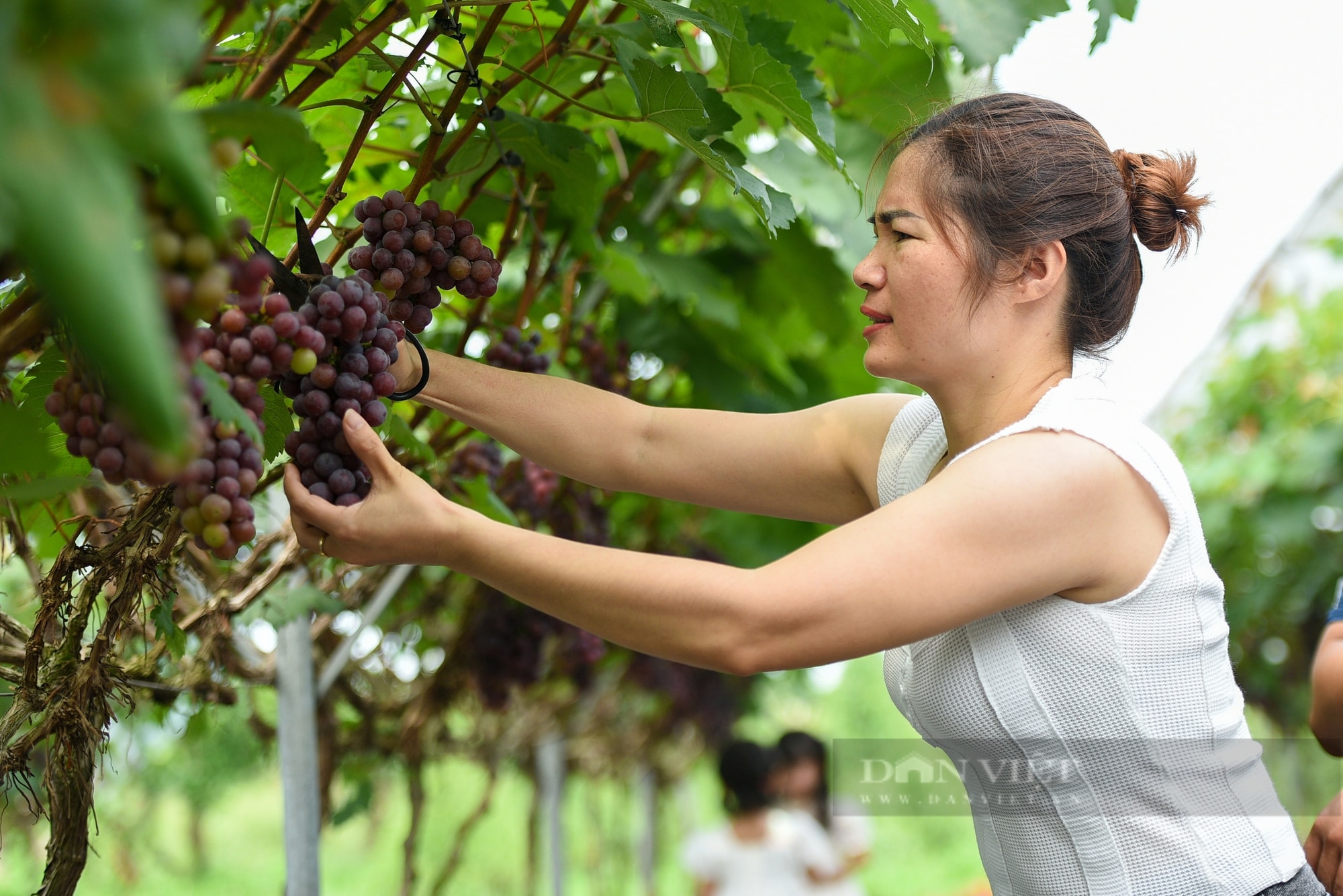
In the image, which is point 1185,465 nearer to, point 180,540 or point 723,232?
point 723,232

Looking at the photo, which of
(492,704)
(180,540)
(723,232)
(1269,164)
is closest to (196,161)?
(180,540)

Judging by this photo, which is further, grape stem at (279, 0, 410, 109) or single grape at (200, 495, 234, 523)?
grape stem at (279, 0, 410, 109)

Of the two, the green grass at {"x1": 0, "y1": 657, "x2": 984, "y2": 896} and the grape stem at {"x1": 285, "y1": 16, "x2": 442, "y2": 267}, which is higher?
the grape stem at {"x1": 285, "y1": 16, "x2": 442, "y2": 267}

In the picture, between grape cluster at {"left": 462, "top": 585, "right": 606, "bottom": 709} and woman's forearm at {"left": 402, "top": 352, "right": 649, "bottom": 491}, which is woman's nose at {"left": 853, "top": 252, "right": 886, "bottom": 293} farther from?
grape cluster at {"left": 462, "top": 585, "right": 606, "bottom": 709}

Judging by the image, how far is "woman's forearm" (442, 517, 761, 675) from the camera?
0.86 meters

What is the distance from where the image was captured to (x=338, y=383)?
779 mm

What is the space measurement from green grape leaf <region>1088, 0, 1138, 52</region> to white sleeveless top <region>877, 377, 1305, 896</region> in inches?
20.0

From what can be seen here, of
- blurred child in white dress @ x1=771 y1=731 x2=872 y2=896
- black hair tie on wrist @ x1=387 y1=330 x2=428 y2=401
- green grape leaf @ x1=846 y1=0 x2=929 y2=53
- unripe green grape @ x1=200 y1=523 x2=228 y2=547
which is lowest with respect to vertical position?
blurred child in white dress @ x1=771 y1=731 x2=872 y2=896

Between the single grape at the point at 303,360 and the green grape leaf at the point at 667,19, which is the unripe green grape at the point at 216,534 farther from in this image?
the green grape leaf at the point at 667,19

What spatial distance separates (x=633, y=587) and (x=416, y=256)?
350mm

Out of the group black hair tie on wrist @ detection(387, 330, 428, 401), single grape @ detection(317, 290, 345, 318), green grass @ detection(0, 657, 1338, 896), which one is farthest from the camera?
green grass @ detection(0, 657, 1338, 896)

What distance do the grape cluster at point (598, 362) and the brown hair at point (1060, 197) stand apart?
0.72 metres

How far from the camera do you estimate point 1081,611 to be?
3.33ft

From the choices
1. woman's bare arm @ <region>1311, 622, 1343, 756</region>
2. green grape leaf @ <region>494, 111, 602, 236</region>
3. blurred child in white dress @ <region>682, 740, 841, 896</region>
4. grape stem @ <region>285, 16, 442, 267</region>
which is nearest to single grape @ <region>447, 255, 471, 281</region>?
grape stem @ <region>285, 16, 442, 267</region>
